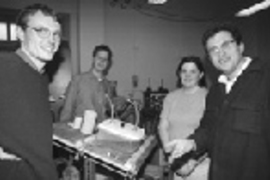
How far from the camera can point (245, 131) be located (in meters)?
1.69

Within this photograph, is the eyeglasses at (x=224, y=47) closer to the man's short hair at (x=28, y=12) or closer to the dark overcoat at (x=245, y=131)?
the dark overcoat at (x=245, y=131)

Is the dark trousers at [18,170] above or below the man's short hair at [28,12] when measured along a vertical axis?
below

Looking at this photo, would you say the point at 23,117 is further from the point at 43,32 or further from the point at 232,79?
the point at 232,79

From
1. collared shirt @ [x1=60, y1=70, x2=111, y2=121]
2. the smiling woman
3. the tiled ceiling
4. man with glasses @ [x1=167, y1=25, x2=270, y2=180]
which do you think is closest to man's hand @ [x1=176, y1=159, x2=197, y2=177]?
the smiling woman

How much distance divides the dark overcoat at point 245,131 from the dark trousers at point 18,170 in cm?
111

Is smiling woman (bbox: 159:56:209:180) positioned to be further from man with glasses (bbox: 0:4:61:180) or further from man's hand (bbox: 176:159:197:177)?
man with glasses (bbox: 0:4:61:180)

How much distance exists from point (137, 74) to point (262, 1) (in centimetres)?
250

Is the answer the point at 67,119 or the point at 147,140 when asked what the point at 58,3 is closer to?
the point at 67,119

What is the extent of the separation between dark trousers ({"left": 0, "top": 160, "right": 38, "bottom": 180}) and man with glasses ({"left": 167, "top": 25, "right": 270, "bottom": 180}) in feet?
3.15

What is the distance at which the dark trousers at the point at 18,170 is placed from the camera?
3.94ft

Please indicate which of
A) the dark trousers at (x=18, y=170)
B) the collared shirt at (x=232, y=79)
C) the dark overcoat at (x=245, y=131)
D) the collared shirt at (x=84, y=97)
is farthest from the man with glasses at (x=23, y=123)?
the collared shirt at (x=84, y=97)

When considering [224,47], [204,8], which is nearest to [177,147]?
[224,47]

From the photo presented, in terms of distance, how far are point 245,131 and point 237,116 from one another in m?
0.10

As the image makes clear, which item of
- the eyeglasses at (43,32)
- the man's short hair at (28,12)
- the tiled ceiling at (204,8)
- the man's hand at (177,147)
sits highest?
the tiled ceiling at (204,8)
